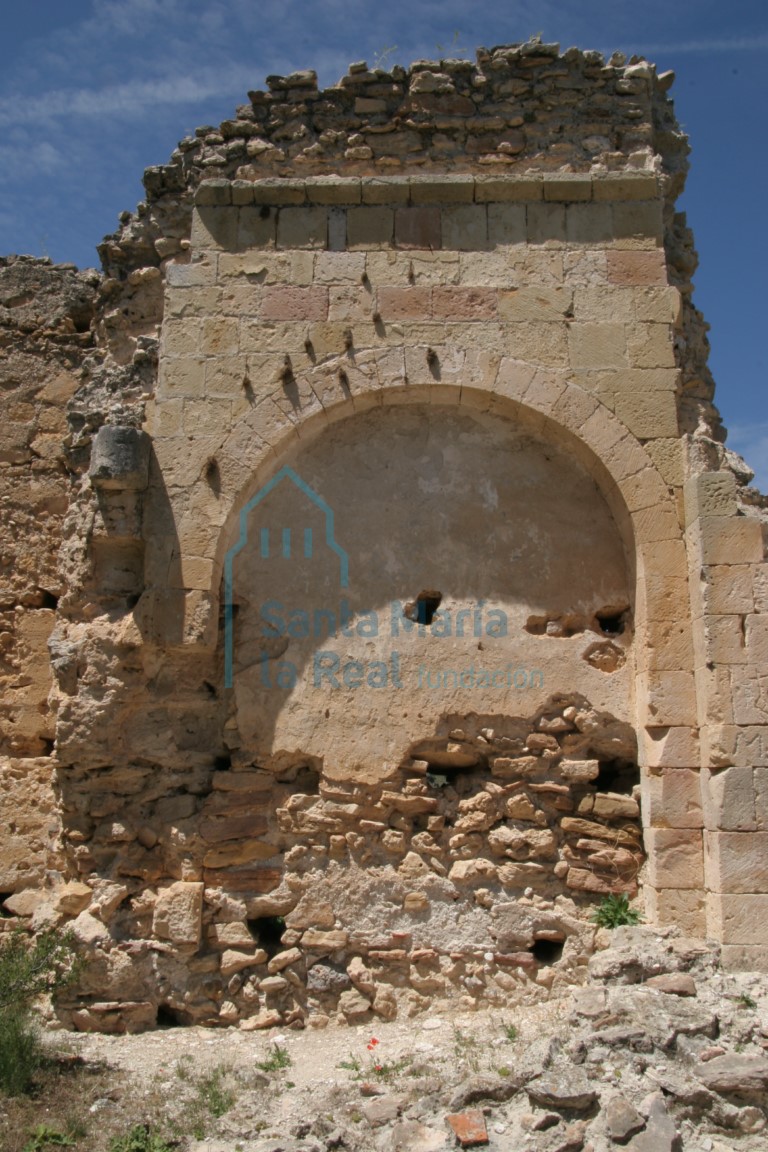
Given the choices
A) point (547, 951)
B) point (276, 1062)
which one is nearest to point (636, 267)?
point (547, 951)

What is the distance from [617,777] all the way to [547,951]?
1105 millimetres

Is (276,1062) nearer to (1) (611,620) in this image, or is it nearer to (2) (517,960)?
(2) (517,960)

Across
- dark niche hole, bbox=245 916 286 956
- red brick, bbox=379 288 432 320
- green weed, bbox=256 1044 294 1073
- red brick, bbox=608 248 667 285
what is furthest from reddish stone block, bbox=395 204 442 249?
green weed, bbox=256 1044 294 1073

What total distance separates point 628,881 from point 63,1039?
3.26 metres

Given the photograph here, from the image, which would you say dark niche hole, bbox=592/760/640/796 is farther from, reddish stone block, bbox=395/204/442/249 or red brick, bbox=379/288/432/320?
reddish stone block, bbox=395/204/442/249

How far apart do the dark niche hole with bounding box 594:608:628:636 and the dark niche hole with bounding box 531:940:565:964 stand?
1856 mm

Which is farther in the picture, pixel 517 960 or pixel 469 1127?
pixel 517 960

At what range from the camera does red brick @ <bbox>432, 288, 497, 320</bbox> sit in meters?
6.54

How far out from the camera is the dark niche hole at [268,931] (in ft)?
19.6

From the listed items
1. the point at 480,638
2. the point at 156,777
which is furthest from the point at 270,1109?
the point at 480,638

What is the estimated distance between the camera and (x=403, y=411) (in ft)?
21.7

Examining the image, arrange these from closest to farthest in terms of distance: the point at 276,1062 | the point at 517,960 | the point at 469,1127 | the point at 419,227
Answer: the point at 469,1127, the point at 276,1062, the point at 517,960, the point at 419,227

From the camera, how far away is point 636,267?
259 inches

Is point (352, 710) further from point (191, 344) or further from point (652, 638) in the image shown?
point (191, 344)
